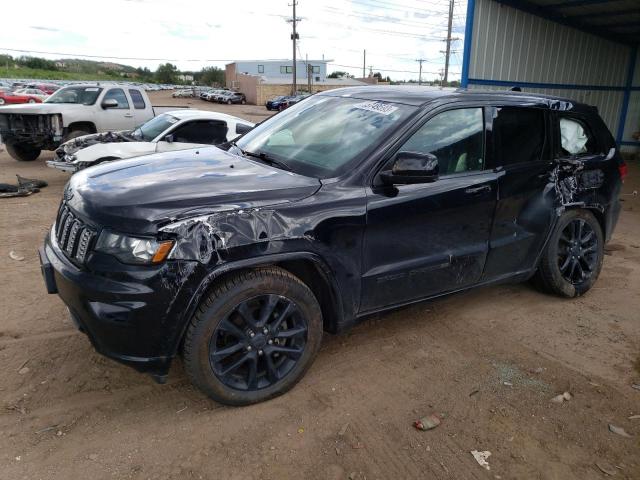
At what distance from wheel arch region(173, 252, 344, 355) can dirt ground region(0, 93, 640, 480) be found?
463 millimetres

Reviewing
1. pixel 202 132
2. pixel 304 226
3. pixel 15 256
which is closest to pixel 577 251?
pixel 304 226

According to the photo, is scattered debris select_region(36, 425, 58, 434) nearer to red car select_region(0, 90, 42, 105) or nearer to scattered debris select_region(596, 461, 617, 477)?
scattered debris select_region(596, 461, 617, 477)

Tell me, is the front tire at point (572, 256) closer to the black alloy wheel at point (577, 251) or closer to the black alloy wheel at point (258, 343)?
the black alloy wheel at point (577, 251)

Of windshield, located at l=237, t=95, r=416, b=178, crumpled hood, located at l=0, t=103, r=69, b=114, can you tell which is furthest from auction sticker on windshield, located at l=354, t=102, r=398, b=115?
crumpled hood, located at l=0, t=103, r=69, b=114

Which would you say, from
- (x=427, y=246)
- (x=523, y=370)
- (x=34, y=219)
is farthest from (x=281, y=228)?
(x=34, y=219)

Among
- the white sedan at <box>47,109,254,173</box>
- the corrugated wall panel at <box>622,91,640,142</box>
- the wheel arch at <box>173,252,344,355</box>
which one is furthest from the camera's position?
the corrugated wall panel at <box>622,91,640,142</box>

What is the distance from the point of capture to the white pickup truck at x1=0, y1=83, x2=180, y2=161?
35.0ft

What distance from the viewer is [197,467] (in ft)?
8.02

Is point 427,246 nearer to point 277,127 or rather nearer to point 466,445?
point 466,445

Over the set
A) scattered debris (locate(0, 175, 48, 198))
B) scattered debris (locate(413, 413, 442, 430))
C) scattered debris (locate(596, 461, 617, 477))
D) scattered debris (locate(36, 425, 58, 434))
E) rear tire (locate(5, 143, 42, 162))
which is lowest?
scattered debris (locate(596, 461, 617, 477))

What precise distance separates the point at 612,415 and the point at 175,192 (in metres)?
2.82

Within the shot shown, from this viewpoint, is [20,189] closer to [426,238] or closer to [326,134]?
[326,134]

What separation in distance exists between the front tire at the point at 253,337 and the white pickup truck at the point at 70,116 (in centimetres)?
982

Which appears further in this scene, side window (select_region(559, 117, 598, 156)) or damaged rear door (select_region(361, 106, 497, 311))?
side window (select_region(559, 117, 598, 156))
